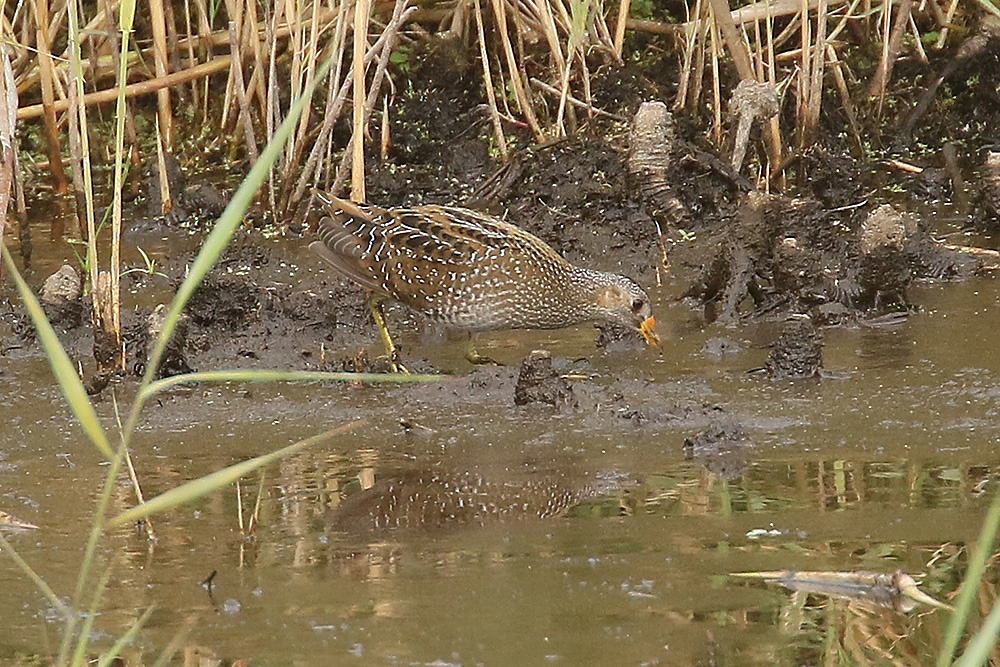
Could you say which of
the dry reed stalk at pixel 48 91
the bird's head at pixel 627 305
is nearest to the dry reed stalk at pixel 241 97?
the dry reed stalk at pixel 48 91

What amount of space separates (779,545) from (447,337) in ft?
9.50

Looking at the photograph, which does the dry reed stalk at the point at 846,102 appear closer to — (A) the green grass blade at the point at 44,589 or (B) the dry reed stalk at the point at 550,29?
(B) the dry reed stalk at the point at 550,29

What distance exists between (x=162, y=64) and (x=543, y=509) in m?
4.83

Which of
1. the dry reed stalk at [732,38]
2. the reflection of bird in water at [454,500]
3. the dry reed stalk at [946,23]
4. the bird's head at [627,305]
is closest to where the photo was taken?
the reflection of bird in water at [454,500]

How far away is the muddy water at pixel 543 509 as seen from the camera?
356 centimetres

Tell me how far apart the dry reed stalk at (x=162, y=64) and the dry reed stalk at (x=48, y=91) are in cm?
56

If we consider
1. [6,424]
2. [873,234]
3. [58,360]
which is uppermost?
[58,360]

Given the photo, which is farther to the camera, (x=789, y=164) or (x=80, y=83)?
(x=789, y=164)

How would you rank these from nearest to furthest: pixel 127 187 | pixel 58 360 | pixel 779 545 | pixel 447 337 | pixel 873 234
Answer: pixel 58 360, pixel 779 545, pixel 873 234, pixel 447 337, pixel 127 187

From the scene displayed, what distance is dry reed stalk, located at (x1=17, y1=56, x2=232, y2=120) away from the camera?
27.7 feet

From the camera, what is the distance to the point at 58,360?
2926 millimetres

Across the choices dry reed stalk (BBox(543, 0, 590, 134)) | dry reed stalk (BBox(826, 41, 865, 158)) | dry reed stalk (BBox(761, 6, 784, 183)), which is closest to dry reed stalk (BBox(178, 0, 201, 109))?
dry reed stalk (BBox(543, 0, 590, 134))

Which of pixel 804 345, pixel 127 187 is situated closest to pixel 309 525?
pixel 804 345

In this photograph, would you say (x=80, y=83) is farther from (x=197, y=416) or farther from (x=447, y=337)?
(x=447, y=337)
